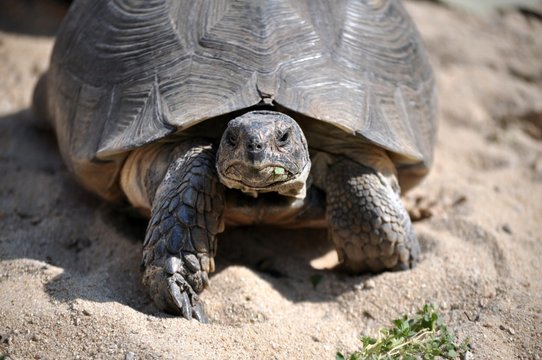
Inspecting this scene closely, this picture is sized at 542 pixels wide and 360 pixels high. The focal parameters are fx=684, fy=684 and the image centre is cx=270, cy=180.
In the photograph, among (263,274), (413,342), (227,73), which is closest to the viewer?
(413,342)

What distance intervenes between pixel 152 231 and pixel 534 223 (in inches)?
105

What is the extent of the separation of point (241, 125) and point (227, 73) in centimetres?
55

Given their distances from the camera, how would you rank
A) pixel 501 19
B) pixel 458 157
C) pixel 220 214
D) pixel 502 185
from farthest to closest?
1. pixel 501 19
2. pixel 458 157
3. pixel 502 185
4. pixel 220 214

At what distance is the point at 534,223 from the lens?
461cm

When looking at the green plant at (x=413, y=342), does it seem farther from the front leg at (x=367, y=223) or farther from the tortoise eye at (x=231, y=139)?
the tortoise eye at (x=231, y=139)

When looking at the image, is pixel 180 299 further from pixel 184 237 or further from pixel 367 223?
pixel 367 223

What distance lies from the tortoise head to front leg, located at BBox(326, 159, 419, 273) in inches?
16.2

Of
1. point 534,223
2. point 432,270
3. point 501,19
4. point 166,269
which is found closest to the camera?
point 166,269

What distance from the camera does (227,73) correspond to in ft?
11.8

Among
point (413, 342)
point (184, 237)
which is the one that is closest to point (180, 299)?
point (184, 237)

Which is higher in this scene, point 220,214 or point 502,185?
point 220,214

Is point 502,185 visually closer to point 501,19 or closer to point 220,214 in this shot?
point 220,214

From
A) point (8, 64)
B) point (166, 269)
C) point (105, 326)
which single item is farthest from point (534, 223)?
point (8, 64)

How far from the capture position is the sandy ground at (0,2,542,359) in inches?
120
